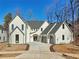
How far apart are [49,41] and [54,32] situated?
552 cm

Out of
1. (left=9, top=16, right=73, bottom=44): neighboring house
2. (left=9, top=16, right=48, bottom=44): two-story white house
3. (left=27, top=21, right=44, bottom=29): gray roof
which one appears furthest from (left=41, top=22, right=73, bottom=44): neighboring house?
(left=27, top=21, right=44, bottom=29): gray roof

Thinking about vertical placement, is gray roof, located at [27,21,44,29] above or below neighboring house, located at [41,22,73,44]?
above

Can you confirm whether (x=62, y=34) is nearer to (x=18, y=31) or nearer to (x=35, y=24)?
(x=18, y=31)

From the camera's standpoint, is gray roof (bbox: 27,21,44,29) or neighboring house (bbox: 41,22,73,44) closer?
neighboring house (bbox: 41,22,73,44)

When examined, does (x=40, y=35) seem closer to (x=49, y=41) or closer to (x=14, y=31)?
(x=49, y=41)

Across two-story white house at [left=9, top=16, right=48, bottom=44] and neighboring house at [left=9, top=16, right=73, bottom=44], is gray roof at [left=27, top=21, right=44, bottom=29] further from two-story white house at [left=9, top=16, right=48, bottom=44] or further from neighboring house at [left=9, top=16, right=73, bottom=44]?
two-story white house at [left=9, top=16, right=48, bottom=44]

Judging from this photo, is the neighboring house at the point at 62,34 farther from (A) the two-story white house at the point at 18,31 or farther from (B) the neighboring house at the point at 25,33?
(A) the two-story white house at the point at 18,31

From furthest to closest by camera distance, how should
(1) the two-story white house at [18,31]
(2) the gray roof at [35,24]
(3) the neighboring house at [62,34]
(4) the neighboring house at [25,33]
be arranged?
(2) the gray roof at [35,24]
(3) the neighboring house at [62,34]
(4) the neighboring house at [25,33]
(1) the two-story white house at [18,31]

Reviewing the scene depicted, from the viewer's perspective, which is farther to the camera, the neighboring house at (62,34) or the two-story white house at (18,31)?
the neighboring house at (62,34)

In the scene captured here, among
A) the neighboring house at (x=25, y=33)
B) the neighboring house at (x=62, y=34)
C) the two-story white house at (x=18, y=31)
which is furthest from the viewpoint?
the neighboring house at (x=62, y=34)

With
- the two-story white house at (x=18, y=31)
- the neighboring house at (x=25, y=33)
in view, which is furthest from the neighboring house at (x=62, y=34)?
the two-story white house at (x=18, y=31)

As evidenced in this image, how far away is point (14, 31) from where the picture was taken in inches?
2115

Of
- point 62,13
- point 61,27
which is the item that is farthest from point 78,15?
point 62,13

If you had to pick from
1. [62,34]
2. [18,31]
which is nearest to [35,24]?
[62,34]
